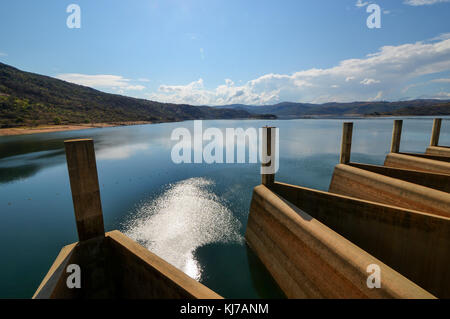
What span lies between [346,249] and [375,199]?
823 cm

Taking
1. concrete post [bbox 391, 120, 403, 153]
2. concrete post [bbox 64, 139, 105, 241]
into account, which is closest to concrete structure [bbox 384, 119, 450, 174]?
concrete post [bbox 391, 120, 403, 153]

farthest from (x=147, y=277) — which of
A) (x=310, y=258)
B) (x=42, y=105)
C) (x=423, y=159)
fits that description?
(x=42, y=105)

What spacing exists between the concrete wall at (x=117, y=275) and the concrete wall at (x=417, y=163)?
1813cm

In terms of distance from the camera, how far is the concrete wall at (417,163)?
47.7 feet

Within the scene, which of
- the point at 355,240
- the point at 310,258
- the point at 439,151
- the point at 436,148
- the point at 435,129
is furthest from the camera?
the point at 435,129

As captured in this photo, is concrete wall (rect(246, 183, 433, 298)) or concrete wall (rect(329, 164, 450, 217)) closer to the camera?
concrete wall (rect(246, 183, 433, 298))

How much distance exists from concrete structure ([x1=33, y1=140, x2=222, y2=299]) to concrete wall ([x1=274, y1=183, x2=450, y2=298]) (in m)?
7.99

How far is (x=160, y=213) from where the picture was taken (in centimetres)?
1698

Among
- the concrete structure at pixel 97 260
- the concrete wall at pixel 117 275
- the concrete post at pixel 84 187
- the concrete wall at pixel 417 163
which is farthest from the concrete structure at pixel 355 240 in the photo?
the concrete post at pixel 84 187

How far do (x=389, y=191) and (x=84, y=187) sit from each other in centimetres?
1507

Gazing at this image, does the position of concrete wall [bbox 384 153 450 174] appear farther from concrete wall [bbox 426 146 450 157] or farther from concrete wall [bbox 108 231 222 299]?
concrete wall [bbox 108 231 222 299]

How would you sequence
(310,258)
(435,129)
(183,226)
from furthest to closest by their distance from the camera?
(435,129)
(183,226)
(310,258)

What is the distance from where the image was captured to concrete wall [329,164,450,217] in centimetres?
973

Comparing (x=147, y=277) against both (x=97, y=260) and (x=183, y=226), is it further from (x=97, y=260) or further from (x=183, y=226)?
(x=183, y=226)
